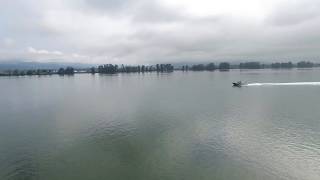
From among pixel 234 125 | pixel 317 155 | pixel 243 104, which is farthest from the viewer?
pixel 243 104

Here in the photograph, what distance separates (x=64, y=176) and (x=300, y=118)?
37.3 meters

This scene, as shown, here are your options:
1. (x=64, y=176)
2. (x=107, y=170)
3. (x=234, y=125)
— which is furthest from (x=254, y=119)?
(x=64, y=176)

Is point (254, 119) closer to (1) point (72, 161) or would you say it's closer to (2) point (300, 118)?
(2) point (300, 118)

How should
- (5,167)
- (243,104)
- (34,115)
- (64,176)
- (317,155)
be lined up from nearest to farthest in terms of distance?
1. (64,176)
2. (5,167)
3. (317,155)
4. (34,115)
5. (243,104)

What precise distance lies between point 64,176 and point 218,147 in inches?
633

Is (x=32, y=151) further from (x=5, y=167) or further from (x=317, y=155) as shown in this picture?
(x=317, y=155)

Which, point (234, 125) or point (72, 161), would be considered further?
point (234, 125)

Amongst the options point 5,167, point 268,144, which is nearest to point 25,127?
point 5,167

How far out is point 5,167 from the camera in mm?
26906

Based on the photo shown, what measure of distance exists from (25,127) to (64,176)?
872 inches

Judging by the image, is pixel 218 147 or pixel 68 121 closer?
pixel 218 147

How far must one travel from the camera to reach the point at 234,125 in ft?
138

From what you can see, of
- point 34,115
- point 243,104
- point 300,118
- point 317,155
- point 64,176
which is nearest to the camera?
point 64,176

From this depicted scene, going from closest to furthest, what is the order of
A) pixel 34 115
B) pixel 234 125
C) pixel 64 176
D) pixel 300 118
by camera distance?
pixel 64 176
pixel 234 125
pixel 300 118
pixel 34 115
